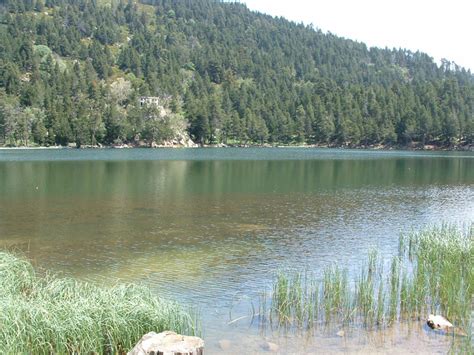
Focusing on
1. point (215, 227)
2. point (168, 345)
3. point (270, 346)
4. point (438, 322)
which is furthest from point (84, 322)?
point (215, 227)

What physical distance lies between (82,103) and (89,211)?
144m

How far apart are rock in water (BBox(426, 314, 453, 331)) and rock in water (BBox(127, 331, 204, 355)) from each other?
718cm

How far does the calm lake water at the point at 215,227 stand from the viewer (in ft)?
58.1

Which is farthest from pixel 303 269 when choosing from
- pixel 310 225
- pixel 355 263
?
pixel 310 225

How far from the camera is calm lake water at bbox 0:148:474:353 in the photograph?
1772 centimetres

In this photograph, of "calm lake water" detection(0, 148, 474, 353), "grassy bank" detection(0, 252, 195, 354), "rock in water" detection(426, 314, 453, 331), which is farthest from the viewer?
"calm lake water" detection(0, 148, 474, 353)

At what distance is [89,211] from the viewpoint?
35.0m

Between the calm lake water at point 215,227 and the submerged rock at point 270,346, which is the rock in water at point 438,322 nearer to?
the calm lake water at point 215,227

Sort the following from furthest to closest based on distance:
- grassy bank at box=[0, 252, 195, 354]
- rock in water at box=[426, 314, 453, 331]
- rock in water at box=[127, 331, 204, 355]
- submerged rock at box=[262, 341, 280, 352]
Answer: rock in water at box=[426, 314, 453, 331]
submerged rock at box=[262, 341, 280, 352]
grassy bank at box=[0, 252, 195, 354]
rock in water at box=[127, 331, 204, 355]

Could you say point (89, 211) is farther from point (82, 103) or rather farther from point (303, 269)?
point (82, 103)

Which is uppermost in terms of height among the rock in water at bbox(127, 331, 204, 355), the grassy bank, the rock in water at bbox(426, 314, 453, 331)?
the rock in water at bbox(127, 331, 204, 355)

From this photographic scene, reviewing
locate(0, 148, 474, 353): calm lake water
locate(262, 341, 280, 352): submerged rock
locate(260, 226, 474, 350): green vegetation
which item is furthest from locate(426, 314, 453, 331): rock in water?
locate(262, 341, 280, 352): submerged rock

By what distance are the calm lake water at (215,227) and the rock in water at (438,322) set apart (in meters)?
0.55

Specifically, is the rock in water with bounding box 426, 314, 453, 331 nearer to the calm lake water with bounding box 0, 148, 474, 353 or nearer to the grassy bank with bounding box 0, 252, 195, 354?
the calm lake water with bounding box 0, 148, 474, 353
